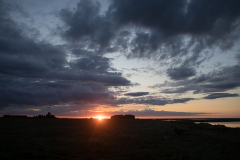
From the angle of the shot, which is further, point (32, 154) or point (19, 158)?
point (32, 154)

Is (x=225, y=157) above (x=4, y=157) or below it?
below

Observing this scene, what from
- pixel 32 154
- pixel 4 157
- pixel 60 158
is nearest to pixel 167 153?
pixel 60 158

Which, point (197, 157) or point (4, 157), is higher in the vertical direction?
point (4, 157)

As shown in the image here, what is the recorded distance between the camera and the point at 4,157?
644 inches

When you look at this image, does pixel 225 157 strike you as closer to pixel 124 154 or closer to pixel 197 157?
pixel 197 157

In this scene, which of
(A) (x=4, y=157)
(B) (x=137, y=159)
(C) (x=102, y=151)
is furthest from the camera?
(C) (x=102, y=151)

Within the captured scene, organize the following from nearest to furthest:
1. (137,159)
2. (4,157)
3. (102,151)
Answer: (4,157) → (137,159) → (102,151)

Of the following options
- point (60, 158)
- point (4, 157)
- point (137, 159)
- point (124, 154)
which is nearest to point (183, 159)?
point (137, 159)

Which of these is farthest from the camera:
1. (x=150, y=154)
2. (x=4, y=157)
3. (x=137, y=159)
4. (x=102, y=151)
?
(x=102, y=151)

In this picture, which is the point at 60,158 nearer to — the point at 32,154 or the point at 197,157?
the point at 32,154

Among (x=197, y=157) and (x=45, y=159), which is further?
(x=197, y=157)

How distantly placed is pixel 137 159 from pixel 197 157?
6.84 m

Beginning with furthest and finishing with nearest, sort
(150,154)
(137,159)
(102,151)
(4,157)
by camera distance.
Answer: (102,151) → (150,154) → (137,159) → (4,157)

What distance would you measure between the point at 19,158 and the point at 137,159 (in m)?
12.4
